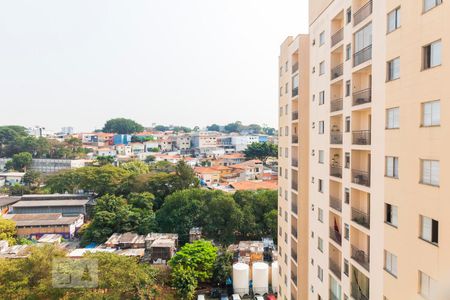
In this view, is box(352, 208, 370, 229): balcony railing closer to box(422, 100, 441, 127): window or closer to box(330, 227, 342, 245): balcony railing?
box(330, 227, 342, 245): balcony railing

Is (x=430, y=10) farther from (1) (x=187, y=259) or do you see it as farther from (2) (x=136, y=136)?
(2) (x=136, y=136)

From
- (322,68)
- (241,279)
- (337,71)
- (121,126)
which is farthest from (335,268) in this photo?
(121,126)

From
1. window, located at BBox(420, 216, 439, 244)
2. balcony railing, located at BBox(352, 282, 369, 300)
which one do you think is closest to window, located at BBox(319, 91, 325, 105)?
balcony railing, located at BBox(352, 282, 369, 300)

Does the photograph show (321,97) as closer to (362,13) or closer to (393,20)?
(362,13)

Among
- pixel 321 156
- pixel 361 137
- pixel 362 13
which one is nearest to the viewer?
pixel 362 13

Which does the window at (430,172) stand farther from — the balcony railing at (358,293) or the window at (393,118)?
the balcony railing at (358,293)

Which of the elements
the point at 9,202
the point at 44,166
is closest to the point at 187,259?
the point at 9,202

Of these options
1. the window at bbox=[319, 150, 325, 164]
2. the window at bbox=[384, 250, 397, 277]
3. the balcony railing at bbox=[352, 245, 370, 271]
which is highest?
the window at bbox=[319, 150, 325, 164]
